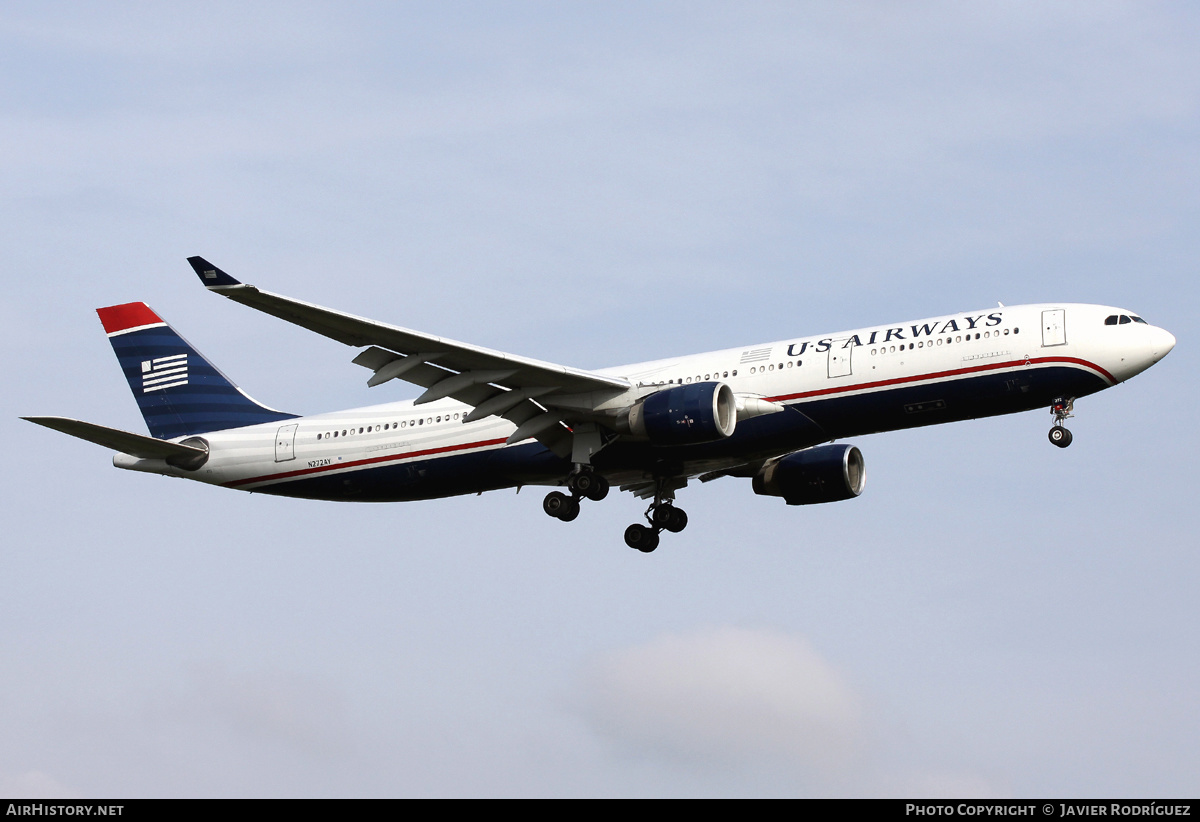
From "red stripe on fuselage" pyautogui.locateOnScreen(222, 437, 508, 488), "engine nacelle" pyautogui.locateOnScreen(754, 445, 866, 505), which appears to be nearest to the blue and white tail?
"red stripe on fuselage" pyautogui.locateOnScreen(222, 437, 508, 488)

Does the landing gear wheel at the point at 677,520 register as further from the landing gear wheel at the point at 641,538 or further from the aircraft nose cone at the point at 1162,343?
the aircraft nose cone at the point at 1162,343

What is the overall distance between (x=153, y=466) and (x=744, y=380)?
1645 centimetres

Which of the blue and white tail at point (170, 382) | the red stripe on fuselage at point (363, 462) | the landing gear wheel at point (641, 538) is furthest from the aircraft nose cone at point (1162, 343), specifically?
the blue and white tail at point (170, 382)

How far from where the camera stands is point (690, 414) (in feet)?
114

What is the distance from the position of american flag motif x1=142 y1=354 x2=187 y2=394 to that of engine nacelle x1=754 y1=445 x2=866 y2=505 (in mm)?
16753

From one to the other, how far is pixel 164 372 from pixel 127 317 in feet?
7.55

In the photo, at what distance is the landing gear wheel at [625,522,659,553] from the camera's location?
4150 cm

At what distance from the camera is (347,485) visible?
4041 centimetres

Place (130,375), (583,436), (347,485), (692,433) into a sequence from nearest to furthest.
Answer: (692,433) → (583,436) → (347,485) → (130,375)

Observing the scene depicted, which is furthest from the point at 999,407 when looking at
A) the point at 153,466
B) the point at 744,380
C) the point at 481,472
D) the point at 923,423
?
the point at 153,466

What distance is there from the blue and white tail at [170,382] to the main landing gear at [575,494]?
28.3 feet

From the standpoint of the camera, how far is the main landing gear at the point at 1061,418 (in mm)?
35031
